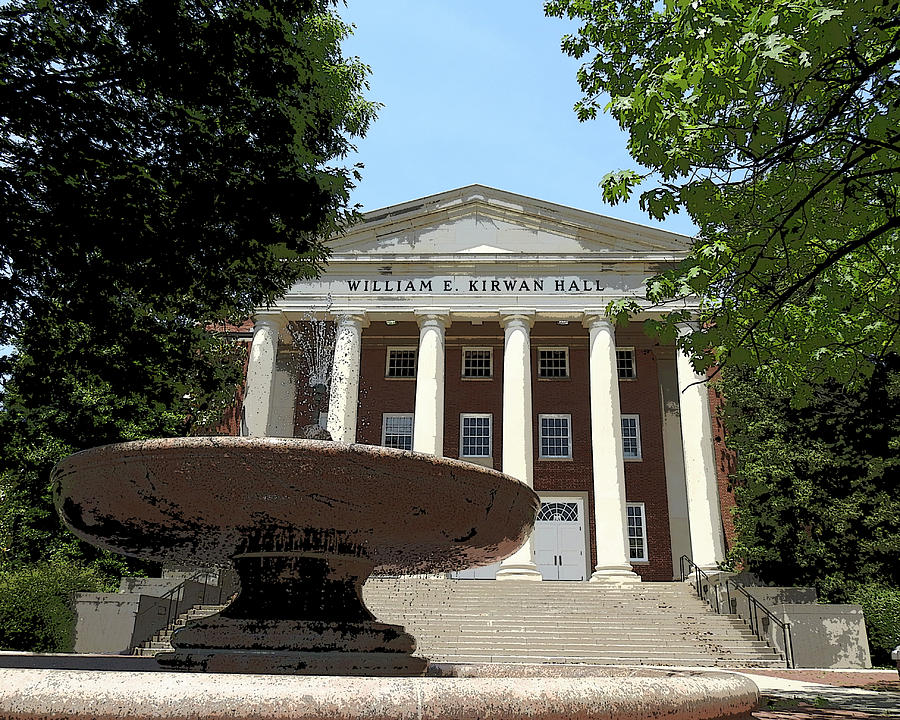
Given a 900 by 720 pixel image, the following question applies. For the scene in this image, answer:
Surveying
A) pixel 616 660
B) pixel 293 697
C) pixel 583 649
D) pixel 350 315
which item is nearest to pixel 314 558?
pixel 293 697

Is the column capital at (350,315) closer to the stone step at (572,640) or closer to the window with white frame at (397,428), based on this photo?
the window with white frame at (397,428)

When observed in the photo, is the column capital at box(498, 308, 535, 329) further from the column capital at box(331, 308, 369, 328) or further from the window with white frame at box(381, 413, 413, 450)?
the window with white frame at box(381, 413, 413, 450)

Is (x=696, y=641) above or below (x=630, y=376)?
below

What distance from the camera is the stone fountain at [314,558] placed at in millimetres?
2533

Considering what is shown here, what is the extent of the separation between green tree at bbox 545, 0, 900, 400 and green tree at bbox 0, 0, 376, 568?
14.0 ft

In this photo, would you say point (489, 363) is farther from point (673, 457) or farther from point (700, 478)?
point (700, 478)

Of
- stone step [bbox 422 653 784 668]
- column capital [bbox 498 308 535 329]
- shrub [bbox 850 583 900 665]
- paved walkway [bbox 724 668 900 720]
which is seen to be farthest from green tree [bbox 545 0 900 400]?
Answer: column capital [bbox 498 308 535 329]

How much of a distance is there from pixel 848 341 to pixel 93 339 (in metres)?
11.1

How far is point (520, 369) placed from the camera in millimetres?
27500

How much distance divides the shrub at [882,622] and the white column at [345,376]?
649 inches

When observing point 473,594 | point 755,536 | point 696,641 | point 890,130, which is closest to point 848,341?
point 890,130

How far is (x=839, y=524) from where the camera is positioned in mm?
22922

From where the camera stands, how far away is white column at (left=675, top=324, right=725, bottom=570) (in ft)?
82.7

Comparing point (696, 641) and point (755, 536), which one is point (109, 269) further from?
point (755, 536)
